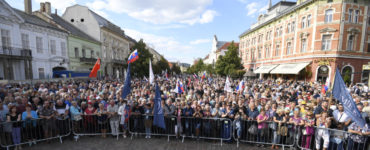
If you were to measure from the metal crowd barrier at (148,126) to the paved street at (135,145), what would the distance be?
25 cm

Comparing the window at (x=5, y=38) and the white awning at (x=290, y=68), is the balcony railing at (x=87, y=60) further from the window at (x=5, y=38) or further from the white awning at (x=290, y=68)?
→ the white awning at (x=290, y=68)

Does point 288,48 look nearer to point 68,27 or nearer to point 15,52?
point 15,52

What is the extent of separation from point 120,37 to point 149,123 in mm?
33862

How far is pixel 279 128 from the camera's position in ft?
17.6

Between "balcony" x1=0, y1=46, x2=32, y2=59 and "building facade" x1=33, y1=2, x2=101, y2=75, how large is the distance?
6.05 m

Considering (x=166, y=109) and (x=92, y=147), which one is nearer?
(x=92, y=147)

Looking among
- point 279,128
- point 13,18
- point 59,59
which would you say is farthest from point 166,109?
point 59,59

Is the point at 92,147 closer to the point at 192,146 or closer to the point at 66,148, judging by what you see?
the point at 66,148

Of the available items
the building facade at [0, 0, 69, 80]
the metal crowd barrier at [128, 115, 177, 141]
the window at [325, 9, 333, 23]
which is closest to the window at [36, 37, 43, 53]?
the building facade at [0, 0, 69, 80]

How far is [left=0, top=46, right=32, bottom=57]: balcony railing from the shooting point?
14352 millimetres

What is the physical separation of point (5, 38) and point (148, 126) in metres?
18.5

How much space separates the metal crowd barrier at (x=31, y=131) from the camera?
16.4 ft

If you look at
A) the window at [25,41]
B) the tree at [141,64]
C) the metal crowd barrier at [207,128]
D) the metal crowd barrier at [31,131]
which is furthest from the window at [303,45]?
the window at [25,41]

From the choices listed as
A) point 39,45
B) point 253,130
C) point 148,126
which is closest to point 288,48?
point 253,130
